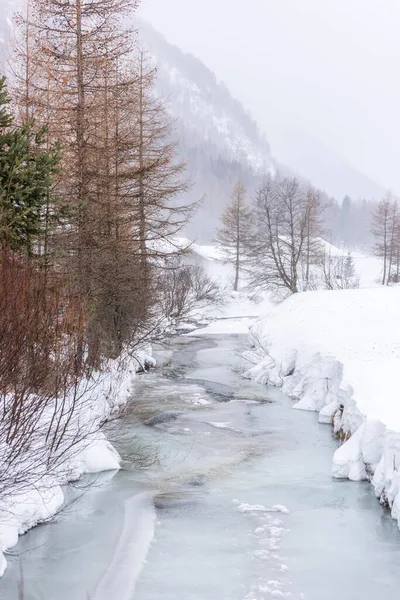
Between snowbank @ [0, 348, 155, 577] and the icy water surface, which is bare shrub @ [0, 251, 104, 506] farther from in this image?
the icy water surface

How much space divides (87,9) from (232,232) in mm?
38171

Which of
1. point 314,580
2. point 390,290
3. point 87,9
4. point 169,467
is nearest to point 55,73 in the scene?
→ point 87,9

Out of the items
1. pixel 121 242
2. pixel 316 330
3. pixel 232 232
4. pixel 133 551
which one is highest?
pixel 232 232

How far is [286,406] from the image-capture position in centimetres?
1708

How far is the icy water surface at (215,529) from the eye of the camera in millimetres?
7121

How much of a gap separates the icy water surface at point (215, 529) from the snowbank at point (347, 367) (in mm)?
601

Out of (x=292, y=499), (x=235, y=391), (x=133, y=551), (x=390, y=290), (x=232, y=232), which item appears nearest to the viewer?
(x=133, y=551)

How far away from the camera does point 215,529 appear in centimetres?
868

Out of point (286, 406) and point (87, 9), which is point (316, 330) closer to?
point (286, 406)

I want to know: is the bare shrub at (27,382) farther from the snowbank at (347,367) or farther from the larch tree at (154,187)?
the larch tree at (154,187)

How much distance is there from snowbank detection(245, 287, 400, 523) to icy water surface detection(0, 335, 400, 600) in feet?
1.97

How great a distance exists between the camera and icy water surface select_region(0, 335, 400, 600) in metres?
7.12

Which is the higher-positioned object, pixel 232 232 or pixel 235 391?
pixel 232 232

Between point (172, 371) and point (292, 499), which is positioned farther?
point (172, 371)
